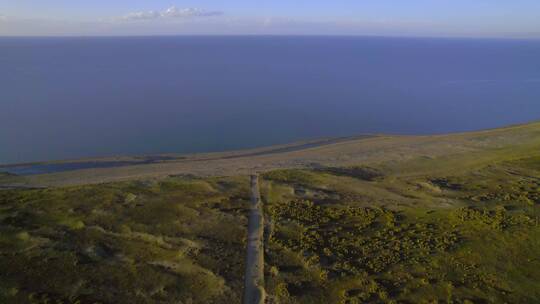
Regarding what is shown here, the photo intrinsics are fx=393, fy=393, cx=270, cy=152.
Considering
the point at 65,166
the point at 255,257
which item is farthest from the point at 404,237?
the point at 65,166

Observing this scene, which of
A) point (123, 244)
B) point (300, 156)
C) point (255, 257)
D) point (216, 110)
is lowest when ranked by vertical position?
point (300, 156)

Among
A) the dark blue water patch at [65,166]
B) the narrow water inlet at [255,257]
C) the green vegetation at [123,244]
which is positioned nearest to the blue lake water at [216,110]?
the dark blue water patch at [65,166]

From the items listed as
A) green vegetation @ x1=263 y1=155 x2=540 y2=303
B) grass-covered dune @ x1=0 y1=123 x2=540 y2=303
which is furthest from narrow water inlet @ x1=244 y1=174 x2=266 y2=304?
green vegetation @ x1=263 y1=155 x2=540 y2=303

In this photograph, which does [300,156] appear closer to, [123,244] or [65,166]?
[123,244]

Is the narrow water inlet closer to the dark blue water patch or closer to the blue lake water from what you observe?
the dark blue water patch

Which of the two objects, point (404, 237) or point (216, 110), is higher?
point (216, 110)

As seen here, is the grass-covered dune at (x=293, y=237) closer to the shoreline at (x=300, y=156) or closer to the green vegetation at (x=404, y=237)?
the green vegetation at (x=404, y=237)
